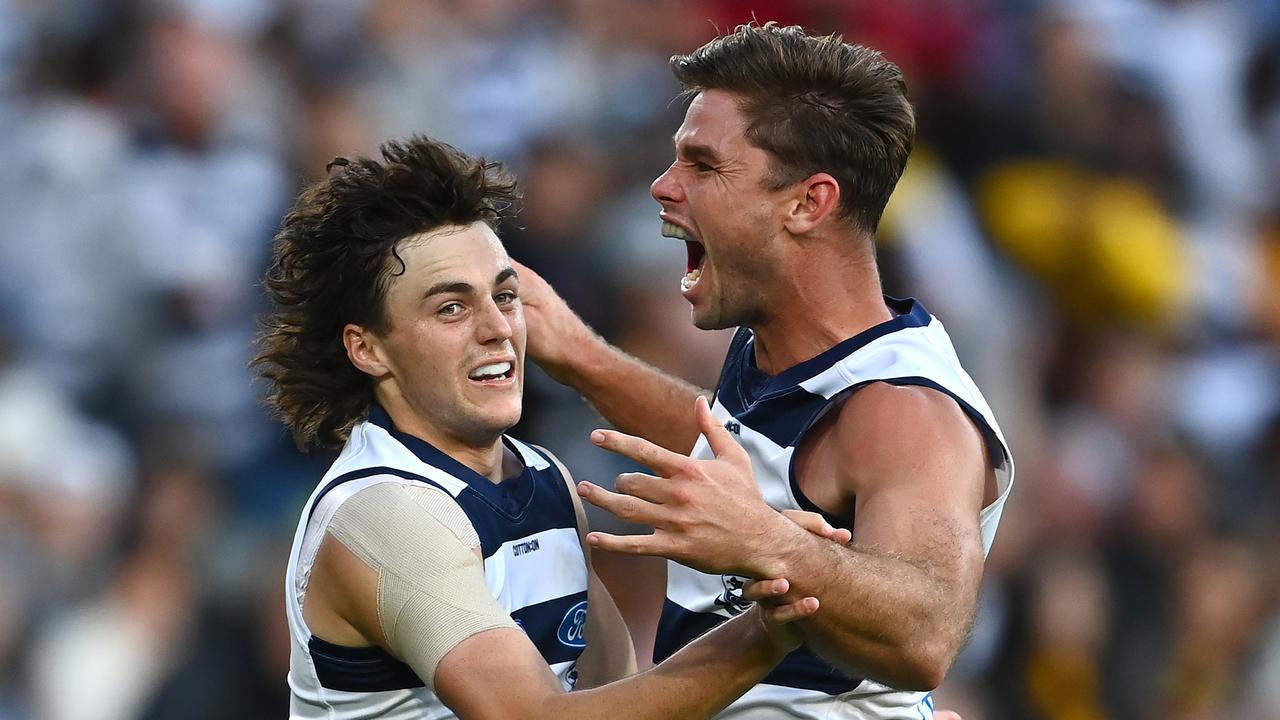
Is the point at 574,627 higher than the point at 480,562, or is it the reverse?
the point at 480,562

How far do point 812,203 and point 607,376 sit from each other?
3.56 feet

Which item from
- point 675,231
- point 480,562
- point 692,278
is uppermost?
point 675,231

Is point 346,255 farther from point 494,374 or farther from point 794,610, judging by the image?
point 794,610

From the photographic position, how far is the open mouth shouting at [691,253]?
14.5ft

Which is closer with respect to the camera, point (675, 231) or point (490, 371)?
point (490, 371)

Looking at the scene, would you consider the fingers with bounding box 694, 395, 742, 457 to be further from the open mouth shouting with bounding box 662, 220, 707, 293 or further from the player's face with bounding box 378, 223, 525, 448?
the open mouth shouting with bounding box 662, 220, 707, 293

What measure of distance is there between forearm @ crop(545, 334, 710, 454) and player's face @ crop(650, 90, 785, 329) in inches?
27.4

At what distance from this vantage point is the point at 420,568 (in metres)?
3.79

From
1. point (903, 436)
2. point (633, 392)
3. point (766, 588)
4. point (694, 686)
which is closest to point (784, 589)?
point (766, 588)

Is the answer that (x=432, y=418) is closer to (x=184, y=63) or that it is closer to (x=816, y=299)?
(x=816, y=299)

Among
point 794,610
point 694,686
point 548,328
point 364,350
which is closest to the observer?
point 794,610

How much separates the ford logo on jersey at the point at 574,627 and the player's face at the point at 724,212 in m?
0.75

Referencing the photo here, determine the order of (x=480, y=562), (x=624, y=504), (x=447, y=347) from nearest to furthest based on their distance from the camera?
1. (x=624, y=504)
2. (x=480, y=562)
3. (x=447, y=347)

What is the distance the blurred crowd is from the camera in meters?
7.32
